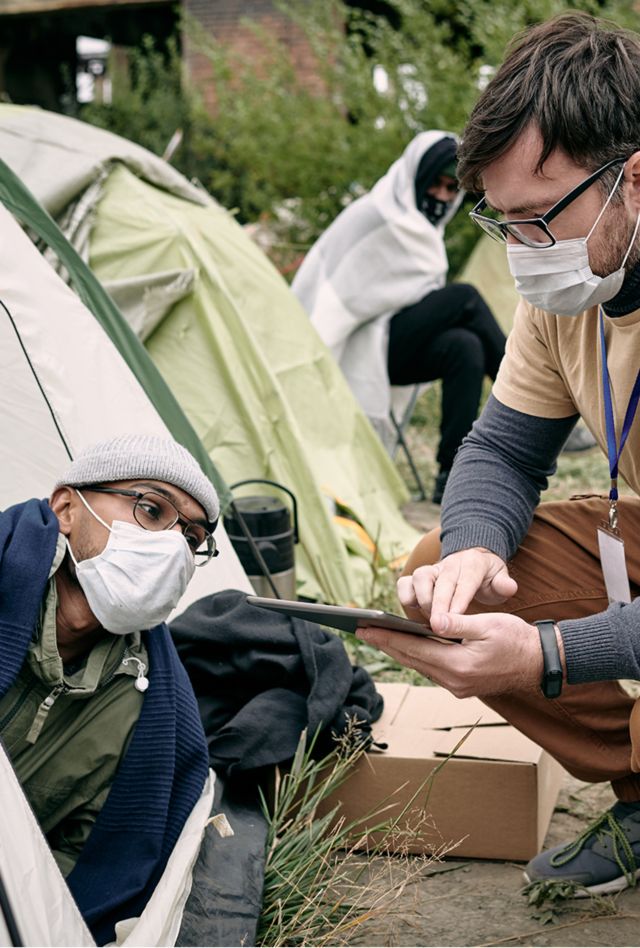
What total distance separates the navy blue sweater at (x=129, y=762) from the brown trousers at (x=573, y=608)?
2.03 feet

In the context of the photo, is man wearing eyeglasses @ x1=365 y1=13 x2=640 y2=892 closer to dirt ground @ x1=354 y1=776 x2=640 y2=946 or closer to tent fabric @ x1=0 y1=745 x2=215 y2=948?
dirt ground @ x1=354 y1=776 x2=640 y2=946

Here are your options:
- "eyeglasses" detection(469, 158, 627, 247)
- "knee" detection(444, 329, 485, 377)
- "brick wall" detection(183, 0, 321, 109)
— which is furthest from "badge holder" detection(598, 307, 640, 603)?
"brick wall" detection(183, 0, 321, 109)

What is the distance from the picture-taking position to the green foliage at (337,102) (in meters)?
8.52

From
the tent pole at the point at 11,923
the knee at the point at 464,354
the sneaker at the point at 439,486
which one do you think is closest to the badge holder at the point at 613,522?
the tent pole at the point at 11,923

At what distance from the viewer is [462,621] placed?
6.15 ft

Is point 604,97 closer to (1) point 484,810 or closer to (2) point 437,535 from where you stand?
(2) point 437,535

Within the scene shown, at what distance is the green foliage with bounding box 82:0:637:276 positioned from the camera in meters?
8.52

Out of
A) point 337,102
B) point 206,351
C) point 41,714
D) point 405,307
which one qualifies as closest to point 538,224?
point 41,714

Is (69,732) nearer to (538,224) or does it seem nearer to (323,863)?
(323,863)

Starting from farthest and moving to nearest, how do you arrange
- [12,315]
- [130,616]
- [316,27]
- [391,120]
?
[316,27] → [391,120] → [12,315] → [130,616]

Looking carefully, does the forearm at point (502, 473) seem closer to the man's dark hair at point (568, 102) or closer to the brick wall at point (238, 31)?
the man's dark hair at point (568, 102)

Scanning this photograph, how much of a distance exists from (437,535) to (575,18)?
1043 millimetres

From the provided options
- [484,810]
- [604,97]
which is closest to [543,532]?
[484,810]

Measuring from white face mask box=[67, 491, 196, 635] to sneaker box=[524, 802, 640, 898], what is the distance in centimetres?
98
